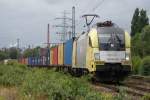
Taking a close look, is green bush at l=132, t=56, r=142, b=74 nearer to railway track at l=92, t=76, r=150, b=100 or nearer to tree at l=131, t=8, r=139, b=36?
railway track at l=92, t=76, r=150, b=100

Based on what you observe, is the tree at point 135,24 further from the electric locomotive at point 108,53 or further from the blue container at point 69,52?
the electric locomotive at point 108,53

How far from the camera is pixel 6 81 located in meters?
23.4

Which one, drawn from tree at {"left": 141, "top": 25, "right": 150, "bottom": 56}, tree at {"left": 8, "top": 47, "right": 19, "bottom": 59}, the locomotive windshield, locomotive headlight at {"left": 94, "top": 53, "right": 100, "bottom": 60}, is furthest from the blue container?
tree at {"left": 8, "top": 47, "right": 19, "bottom": 59}

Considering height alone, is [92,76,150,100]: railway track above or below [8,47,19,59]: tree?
below

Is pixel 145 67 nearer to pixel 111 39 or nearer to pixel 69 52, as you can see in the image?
pixel 69 52

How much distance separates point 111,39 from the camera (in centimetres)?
2586

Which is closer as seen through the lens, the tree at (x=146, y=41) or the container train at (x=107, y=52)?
the container train at (x=107, y=52)

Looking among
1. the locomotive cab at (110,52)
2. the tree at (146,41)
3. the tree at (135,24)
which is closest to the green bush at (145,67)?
the locomotive cab at (110,52)

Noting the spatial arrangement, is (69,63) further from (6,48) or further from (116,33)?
(6,48)

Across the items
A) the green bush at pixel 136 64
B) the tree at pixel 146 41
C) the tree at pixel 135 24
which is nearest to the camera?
the green bush at pixel 136 64

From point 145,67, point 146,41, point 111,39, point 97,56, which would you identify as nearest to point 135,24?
point 146,41

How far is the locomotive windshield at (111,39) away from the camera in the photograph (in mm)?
25719

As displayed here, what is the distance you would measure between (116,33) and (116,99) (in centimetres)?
1552

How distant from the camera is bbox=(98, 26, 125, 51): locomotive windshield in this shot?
25.7m
